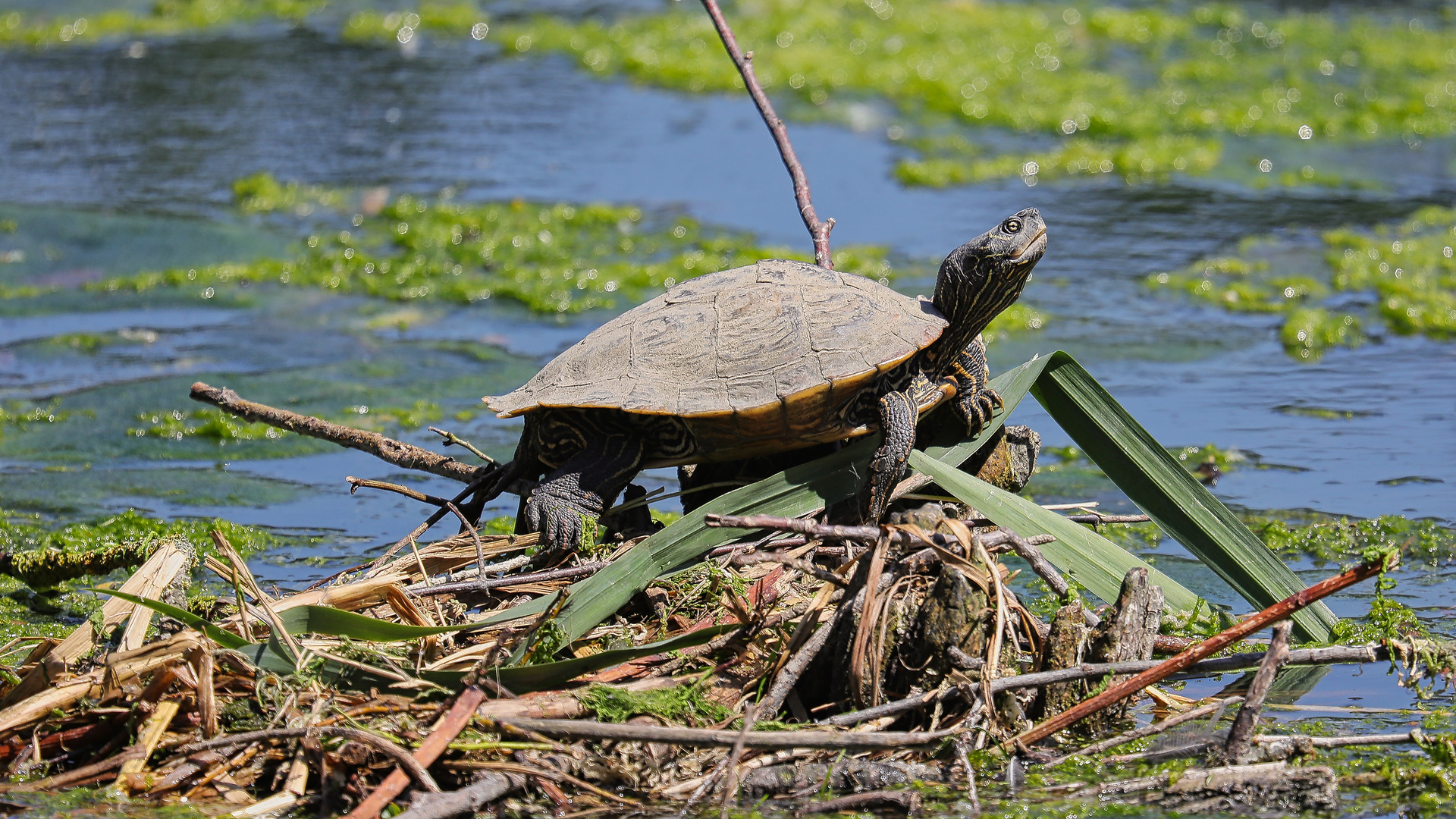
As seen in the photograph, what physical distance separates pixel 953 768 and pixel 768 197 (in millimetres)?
8040

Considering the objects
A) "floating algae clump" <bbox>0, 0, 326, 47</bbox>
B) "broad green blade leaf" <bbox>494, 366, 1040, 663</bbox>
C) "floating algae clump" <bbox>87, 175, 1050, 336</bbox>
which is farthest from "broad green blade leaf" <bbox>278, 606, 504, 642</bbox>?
"floating algae clump" <bbox>0, 0, 326, 47</bbox>

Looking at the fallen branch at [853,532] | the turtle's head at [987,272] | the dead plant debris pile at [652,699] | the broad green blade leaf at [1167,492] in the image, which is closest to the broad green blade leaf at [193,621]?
the dead plant debris pile at [652,699]

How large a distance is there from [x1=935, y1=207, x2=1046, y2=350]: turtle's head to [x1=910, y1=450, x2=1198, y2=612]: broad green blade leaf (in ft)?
1.96

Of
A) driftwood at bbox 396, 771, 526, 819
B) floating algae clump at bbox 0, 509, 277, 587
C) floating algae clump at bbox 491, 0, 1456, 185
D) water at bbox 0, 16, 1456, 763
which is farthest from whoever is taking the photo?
floating algae clump at bbox 491, 0, 1456, 185

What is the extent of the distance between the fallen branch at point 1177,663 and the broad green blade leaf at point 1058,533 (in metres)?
0.40

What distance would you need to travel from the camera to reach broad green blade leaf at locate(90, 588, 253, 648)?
299 cm

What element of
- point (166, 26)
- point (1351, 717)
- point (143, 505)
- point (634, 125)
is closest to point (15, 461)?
point (143, 505)

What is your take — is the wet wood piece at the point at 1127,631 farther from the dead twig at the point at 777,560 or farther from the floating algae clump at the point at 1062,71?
the floating algae clump at the point at 1062,71

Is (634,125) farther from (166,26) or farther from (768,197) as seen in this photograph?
(166,26)

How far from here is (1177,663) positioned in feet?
10.1

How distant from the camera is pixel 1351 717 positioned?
3.54 m

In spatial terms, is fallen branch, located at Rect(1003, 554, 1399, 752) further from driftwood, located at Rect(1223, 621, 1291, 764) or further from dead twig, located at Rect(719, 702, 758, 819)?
dead twig, located at Rect(719, 702, 758, 819)

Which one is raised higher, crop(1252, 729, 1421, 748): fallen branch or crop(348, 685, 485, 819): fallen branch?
A: crop(348, 685, 485, 819): fallen branch

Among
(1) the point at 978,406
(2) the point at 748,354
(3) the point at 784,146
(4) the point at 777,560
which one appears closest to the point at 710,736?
(4) the point at 777,560
